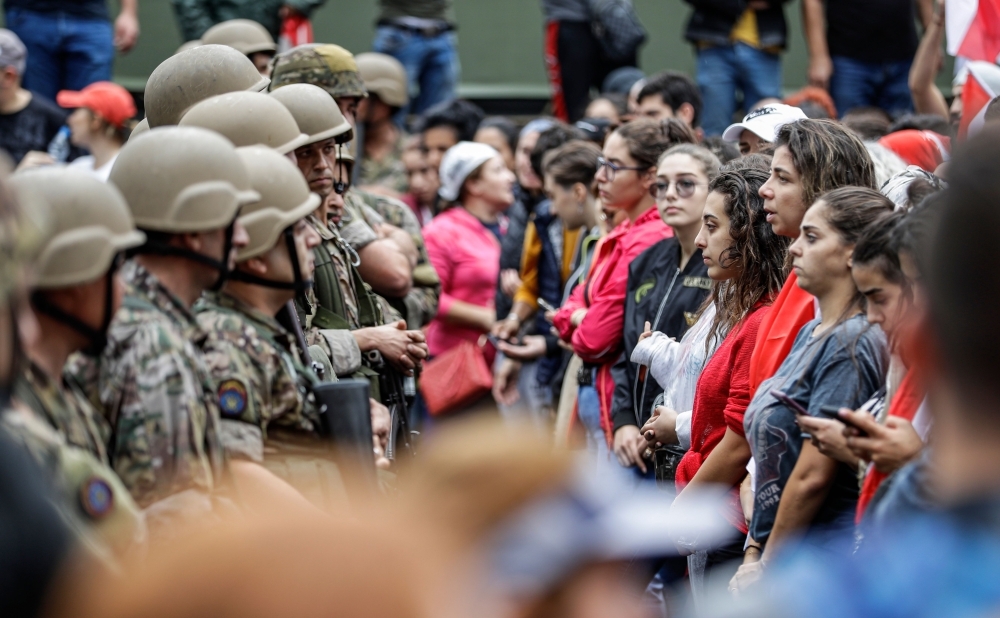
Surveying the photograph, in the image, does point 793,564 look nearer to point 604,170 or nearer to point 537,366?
point 604,170

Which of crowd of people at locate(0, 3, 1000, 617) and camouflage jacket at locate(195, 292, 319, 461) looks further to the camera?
camouflage jacket at locate(195, 292, 319, 461)

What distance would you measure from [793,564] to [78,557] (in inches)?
44.2

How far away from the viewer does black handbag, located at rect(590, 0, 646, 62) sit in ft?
29.6

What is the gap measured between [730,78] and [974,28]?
9.17 feet

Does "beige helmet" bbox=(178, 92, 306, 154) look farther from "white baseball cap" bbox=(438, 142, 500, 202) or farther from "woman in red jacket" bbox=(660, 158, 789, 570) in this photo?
"white baseball cap" bbox=(438, 142, 500, 202)

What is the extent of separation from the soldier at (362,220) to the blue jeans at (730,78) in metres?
3.76

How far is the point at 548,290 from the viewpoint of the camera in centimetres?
732

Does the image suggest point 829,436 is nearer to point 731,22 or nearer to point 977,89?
point 977,89

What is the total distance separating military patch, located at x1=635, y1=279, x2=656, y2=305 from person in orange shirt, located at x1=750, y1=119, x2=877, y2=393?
3.31 feet

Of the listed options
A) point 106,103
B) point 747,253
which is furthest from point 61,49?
point 747,253

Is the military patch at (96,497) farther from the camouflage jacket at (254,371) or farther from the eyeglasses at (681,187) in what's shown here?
the eyeglasses at (681,187)

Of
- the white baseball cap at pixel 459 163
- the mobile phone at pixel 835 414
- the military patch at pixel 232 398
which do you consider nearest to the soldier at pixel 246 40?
the white baseball cap at pixel 459 163

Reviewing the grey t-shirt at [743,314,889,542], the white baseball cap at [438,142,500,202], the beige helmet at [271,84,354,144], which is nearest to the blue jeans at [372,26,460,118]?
the white baseball cap at [438,142,500,202]

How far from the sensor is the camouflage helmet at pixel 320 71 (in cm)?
496
